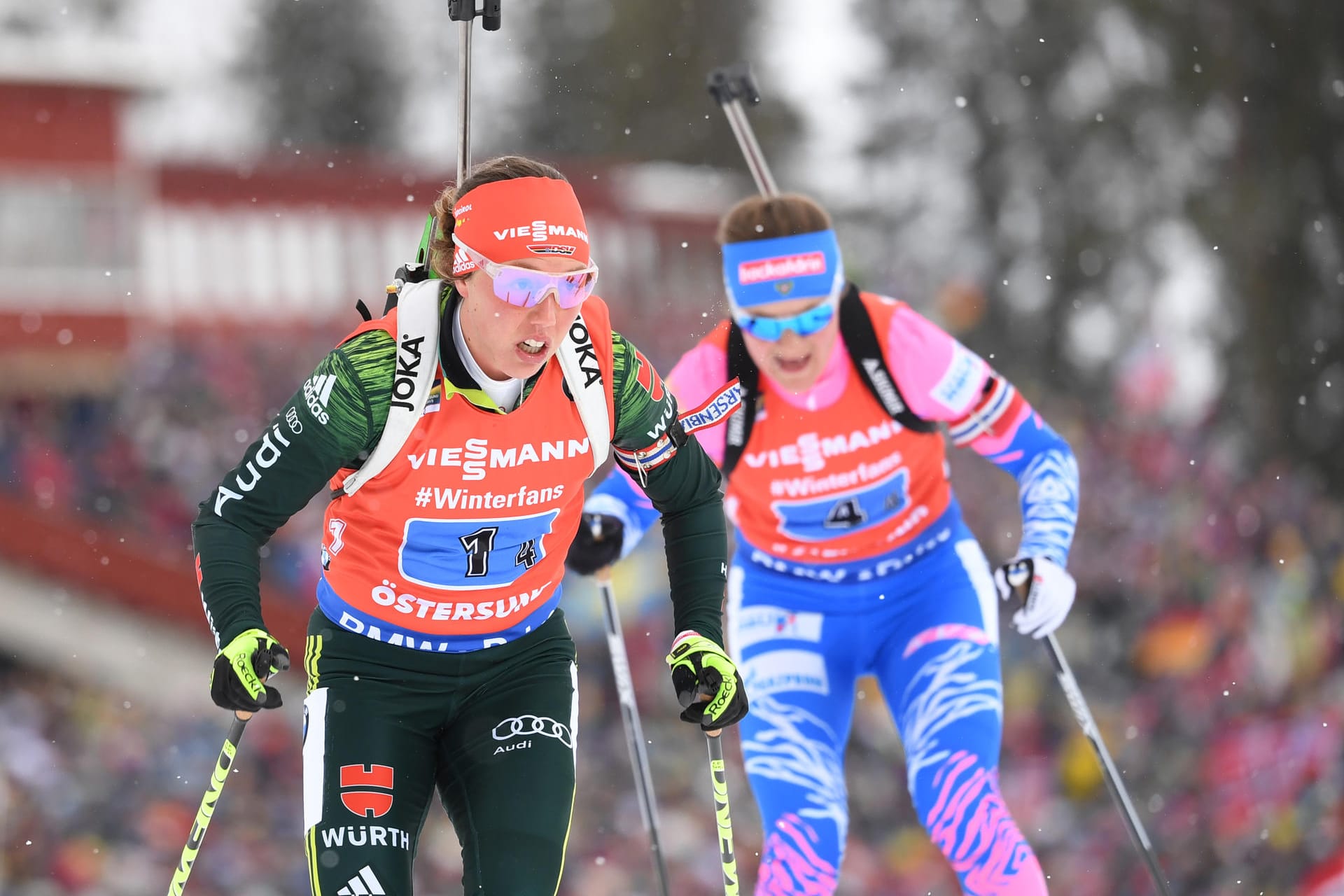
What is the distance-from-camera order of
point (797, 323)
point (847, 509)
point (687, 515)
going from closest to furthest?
1. point (687, 515)
2. point (797, 323)
3. point (847, 509)

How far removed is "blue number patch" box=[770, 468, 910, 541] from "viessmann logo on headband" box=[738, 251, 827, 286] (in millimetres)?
683

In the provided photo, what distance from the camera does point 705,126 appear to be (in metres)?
27.0

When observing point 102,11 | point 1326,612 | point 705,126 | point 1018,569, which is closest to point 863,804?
point 1326,612

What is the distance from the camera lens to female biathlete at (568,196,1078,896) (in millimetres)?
4535

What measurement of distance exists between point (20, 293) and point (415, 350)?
2030 cm

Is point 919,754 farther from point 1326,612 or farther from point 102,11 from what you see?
point 102,11

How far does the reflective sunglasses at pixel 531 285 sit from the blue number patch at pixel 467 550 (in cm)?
49

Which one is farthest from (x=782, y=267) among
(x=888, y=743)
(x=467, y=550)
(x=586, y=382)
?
(x=888, y=743)

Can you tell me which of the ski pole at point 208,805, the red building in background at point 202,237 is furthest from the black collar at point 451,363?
the red building in background at point 202,237

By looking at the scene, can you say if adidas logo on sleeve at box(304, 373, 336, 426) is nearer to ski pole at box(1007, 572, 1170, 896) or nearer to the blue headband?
the blue headband

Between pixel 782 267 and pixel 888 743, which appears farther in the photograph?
pixel 888 743

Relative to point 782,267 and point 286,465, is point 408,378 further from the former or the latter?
point 782,267

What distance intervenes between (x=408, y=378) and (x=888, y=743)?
8.71 m

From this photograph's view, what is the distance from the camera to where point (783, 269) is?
15.1 feet
